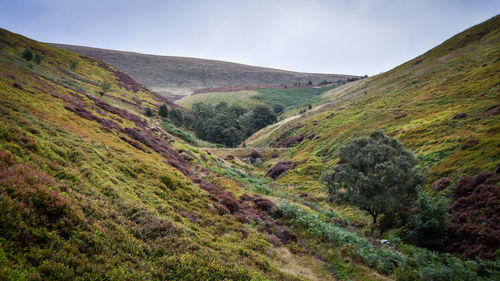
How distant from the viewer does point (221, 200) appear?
1750cm

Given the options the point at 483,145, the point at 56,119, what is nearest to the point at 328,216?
the point at 483,145

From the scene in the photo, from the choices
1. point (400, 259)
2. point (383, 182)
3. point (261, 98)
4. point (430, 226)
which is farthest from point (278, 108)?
point (400, 259)

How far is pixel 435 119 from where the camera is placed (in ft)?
120

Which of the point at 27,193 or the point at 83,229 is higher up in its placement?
the point at 27,193

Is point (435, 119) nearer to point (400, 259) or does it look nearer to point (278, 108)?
point (400, 259)

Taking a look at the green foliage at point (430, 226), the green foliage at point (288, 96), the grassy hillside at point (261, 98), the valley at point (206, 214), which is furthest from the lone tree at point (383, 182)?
the green foliage at point (288, 96)

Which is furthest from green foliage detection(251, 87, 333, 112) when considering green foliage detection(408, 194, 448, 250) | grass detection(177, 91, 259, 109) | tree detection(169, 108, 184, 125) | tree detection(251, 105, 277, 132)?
green foliage detection(408, 194, 448, 250)

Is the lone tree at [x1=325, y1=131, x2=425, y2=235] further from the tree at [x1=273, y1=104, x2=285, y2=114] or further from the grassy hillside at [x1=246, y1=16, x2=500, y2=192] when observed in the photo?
the tree at [x1=273, y1=104, x2=285, y2=114]

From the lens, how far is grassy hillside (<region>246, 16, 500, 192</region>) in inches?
941

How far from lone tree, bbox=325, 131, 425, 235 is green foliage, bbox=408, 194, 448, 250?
1.77m

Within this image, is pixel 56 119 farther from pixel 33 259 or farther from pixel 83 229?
pixel 33 259

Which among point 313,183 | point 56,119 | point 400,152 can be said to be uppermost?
point 56,119

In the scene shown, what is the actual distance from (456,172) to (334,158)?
68.7 feet

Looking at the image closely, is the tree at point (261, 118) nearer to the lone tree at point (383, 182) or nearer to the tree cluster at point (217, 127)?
the tree cluster at point (217, 127)
